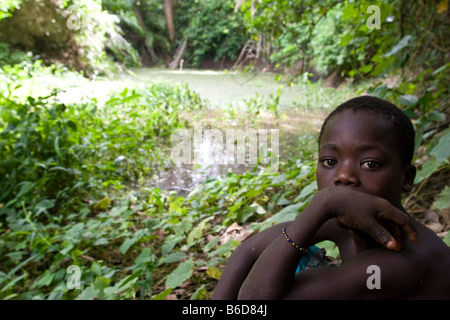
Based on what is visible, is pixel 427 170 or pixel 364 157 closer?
pixel 364 157

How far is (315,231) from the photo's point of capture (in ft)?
2.47

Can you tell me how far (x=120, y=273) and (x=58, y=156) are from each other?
132 centimetres

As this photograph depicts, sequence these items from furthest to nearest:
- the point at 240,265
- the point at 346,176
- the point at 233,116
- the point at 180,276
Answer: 1. the point at 233,116
2. the point at 180,276
3. the point at 240,265
4. the point at 346,176

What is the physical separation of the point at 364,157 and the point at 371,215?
0.47ft

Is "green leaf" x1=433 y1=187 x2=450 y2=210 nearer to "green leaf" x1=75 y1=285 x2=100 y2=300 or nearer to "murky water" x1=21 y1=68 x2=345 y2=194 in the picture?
"green leaf" x1=75 y1=285 x2=100 y2=300

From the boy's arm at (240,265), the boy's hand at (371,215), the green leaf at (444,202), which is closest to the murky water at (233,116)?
the green leaf at (444,202)

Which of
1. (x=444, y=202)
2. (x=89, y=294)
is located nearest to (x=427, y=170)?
(x=444, y=202)

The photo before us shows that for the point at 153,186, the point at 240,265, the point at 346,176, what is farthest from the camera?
the point at 153,186

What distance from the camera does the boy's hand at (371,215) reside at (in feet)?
2.20

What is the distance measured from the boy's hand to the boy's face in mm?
59

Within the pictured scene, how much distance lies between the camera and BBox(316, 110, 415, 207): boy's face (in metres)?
0.77

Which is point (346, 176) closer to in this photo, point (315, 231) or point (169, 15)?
point (315, 231)

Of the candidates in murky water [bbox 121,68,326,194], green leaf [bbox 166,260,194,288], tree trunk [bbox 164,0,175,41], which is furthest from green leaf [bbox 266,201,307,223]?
tree trunk [bbox 164,0,175,41]

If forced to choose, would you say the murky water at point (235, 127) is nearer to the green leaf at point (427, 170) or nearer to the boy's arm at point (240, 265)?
the green leaf at point (427, 170)
